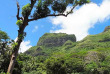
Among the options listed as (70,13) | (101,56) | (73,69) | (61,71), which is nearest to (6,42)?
(70,13)

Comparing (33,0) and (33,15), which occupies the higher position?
(33,0)

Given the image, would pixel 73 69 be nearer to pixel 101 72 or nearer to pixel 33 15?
pixel 101 72

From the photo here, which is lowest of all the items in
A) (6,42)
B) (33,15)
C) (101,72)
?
(6,42)

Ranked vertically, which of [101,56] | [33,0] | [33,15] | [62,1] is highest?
[101,56]

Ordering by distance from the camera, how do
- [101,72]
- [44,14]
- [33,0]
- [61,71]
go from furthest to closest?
1. [101,72]
2. [61,71]
3. [44,14]
4. [33,0]

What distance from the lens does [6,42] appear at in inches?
316

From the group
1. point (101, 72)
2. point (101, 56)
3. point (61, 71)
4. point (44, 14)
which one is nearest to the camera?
point (44, 14)

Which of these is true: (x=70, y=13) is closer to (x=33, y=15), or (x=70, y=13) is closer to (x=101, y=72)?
(x=33, y=15)

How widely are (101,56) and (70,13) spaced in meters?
70.2

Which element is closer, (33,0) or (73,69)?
(33,0)

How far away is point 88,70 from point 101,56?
20.1 meters

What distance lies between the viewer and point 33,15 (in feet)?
25.4

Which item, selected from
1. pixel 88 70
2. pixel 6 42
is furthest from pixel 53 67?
pixel 6 42

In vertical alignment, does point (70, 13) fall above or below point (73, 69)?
below
